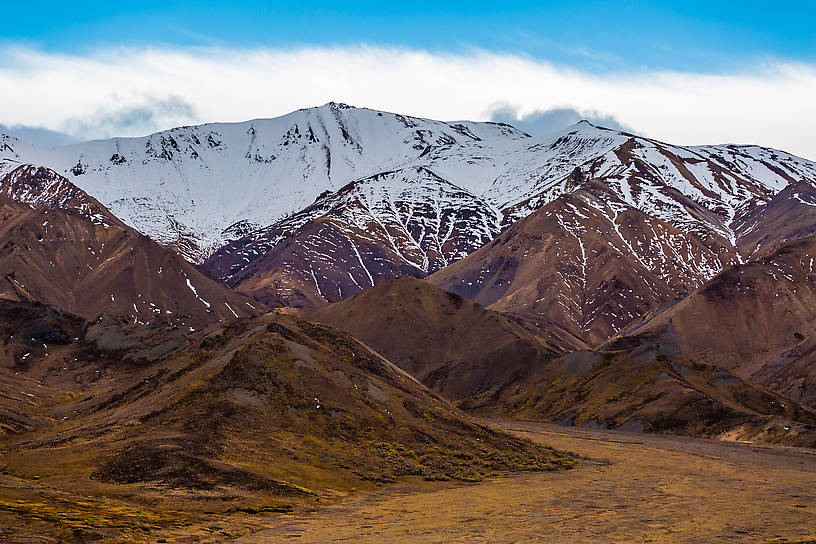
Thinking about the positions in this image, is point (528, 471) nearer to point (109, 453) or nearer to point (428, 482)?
point (428, 482)

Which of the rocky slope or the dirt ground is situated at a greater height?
the rocky slope

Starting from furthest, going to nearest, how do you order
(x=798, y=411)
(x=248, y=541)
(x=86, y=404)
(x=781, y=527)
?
(x=798, y=411), (x=86, y=404), (x=781, y=527), (x=248, y=541)

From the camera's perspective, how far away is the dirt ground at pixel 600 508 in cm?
7950

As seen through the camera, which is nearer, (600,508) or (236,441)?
(600,508)

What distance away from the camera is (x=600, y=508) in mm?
97188

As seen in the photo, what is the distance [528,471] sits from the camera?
127m

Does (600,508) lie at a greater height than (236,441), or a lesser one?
lesser

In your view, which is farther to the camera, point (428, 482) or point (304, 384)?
point (304, 384)

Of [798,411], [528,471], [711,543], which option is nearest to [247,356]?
[528,471]

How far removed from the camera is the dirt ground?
3130 inches

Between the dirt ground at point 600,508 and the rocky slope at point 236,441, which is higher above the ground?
the rocky slope at point 236,441

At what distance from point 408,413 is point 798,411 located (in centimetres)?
10402

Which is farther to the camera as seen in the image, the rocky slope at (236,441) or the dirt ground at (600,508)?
the rocky slope at (236,441)

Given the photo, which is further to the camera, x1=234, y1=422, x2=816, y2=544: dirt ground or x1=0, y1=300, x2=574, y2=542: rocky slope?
x1=0, y1=300, x2=574, y2=542: rocky slope
